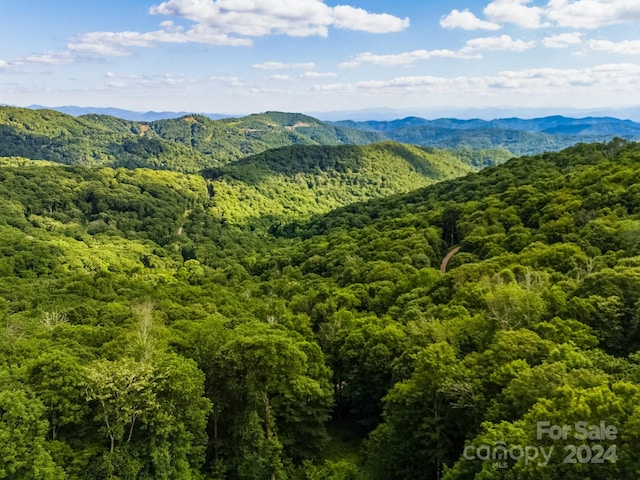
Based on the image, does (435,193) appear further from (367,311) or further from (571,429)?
(571,429)

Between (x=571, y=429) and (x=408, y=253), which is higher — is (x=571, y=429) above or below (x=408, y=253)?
above

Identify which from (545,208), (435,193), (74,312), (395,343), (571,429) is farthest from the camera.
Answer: (435,193)

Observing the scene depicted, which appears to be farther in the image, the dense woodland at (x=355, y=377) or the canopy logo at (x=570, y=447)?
the dense woodland at (x=355, y=377)

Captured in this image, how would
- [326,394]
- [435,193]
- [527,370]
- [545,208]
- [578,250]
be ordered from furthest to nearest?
[435,193]
[545,208]
[578,250]
[326,394]
[527,370]

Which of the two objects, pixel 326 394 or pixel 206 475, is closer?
pixel 206 475

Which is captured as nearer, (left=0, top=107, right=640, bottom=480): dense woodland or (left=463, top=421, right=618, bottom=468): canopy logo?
(left=463, top=421, right=618, bottom=468): canopy logo

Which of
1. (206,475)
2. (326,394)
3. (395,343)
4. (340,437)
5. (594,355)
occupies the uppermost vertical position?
(594,355)

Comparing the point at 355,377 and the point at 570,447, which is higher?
the point at 570,447

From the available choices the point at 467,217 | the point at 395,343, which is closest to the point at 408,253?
the point at 467,217

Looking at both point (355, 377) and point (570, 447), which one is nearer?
point (570, 447)
